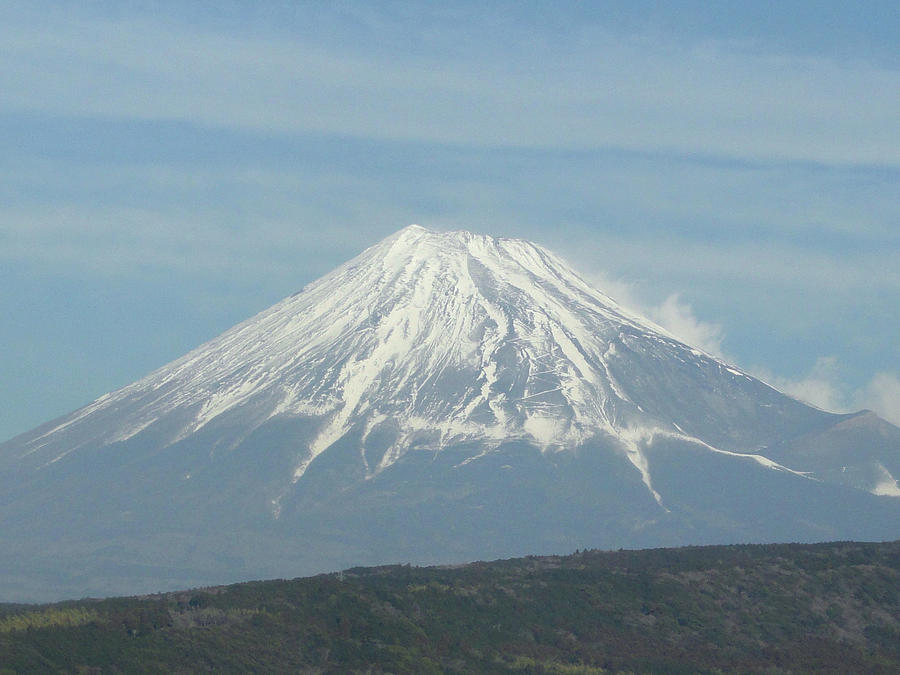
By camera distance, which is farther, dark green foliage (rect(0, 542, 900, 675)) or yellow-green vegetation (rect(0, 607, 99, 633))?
dark green foliage (rect(0, 542, 900, 675))

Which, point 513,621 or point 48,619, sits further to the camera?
point 513,621

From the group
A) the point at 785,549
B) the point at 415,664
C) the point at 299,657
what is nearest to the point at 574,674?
the point at 415,664

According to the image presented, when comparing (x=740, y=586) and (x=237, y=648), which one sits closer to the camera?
(x=237, y=648)

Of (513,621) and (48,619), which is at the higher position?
(513,621)

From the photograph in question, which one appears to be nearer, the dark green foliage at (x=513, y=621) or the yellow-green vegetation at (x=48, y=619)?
the yellow-green vegetation at (x=48, y=619)

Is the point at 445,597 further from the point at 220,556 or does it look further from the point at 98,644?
the point at 220,556

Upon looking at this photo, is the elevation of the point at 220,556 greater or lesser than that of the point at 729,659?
greater

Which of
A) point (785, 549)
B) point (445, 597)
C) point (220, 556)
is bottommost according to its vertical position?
point (445, 597)

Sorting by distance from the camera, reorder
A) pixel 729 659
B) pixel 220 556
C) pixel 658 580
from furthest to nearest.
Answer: pixel 220 556
pixel 658 580
pixel 729 659
